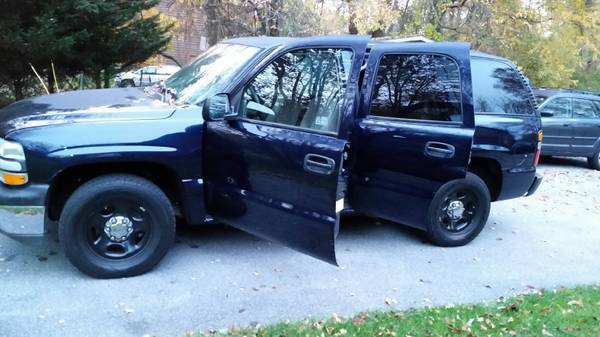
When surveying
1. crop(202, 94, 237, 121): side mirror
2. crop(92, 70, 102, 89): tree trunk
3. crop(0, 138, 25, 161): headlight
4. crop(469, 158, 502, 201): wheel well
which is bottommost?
crop(469, 158, 502, 201): wheel well

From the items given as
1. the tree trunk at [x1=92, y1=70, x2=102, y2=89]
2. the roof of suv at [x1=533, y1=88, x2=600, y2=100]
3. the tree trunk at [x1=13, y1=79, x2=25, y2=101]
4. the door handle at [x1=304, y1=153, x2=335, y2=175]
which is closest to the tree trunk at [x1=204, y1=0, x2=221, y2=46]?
the tree trunk at [x1=92, y1=70, x2=102, y2=89]

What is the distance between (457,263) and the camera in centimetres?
517

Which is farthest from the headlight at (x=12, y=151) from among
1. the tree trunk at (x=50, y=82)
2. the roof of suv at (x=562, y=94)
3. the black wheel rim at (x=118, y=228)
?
the roof of suv at (x=562, y=94)

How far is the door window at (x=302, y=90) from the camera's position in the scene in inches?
158

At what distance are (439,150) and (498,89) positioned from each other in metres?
1.66

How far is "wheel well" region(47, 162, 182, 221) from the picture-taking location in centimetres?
415

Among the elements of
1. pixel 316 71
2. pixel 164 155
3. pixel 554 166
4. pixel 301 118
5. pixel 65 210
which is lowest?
pixel 554 166

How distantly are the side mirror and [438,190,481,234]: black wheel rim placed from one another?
2.53 m

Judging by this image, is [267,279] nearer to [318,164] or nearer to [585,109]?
[318,164]

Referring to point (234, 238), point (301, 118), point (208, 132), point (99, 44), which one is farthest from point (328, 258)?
point (99, 44)

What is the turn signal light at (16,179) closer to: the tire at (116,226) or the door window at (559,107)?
the tire at (116,226)

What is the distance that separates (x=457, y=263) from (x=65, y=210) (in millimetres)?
3570

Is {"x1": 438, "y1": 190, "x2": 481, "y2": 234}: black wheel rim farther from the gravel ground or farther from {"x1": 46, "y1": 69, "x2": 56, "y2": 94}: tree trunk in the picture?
{"x1": 46, "y1": 69, "x2": 56, "y2": 94}: tree trunk

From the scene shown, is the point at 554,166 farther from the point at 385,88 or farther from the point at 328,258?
the point at 328,258
